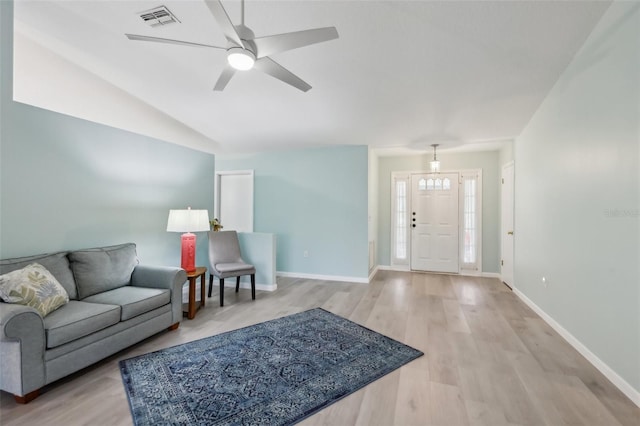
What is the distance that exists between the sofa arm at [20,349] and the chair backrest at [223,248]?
225 cm

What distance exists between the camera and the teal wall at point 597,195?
74.8 inches

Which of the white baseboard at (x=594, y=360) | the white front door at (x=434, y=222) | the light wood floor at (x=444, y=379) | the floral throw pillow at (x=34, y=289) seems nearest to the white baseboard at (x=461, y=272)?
the white front door at (x=434, y=222)

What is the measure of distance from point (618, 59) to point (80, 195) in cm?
494

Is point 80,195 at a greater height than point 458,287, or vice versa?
point 80,195

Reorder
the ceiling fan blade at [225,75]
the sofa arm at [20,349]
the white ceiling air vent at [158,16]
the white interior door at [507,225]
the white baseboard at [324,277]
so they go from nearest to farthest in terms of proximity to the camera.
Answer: the sofa arm at [20,349] < the ceiling fan blade at [225,75] < the white ceiling air vent at [158,16] < the white interior door at [507,225] < the white baseboard at [324,277]

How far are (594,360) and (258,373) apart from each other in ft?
8.89

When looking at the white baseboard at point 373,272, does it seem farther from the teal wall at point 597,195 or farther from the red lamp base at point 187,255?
the red lamp base at point 187,255

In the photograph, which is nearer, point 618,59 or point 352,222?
point 618,59

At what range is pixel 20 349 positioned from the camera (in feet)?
5.76

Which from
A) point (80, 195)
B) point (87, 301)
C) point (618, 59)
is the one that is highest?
point (618, 59)

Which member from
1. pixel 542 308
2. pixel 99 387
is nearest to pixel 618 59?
pixel 542 308

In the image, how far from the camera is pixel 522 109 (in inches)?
136

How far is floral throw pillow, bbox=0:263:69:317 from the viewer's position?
2.00 m

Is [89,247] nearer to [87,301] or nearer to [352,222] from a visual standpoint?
[87,301]
